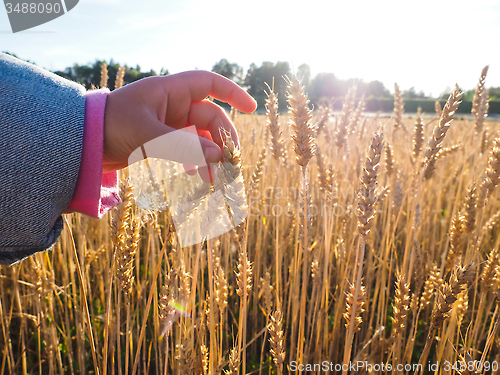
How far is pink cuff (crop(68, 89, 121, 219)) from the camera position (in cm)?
73

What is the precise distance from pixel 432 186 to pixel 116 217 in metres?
2.82

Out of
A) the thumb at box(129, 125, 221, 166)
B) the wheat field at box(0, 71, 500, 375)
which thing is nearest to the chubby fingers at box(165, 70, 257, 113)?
the wheat field at box(0, 71, 500, 375)

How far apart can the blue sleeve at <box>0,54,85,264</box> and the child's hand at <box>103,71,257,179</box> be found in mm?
95

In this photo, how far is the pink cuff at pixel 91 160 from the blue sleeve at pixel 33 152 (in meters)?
0.02

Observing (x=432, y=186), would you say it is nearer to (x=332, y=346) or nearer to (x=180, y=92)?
(x=332, y=346)

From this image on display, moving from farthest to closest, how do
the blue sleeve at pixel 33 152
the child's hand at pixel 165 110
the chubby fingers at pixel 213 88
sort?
the chubby fingers at pixel 213 88, the child's hand at pixel 165 110, the blue sleeve at pixel 33 152

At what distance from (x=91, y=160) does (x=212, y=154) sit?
301 millimetres

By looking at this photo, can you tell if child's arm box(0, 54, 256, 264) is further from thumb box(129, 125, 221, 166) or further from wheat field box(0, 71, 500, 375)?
wheat field box(0, 71, 500, 375)

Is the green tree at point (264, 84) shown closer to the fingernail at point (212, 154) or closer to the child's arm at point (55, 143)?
the fingernail at point (212, 154)

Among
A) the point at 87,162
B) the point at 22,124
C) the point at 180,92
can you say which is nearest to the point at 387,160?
the point at 180,92

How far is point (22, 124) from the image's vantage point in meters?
0.66

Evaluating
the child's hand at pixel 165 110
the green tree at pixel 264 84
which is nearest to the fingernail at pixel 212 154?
the child's hand at pixel 165 110

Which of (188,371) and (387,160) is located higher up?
(387,160)

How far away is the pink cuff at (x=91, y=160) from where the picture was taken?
2.39 ft
